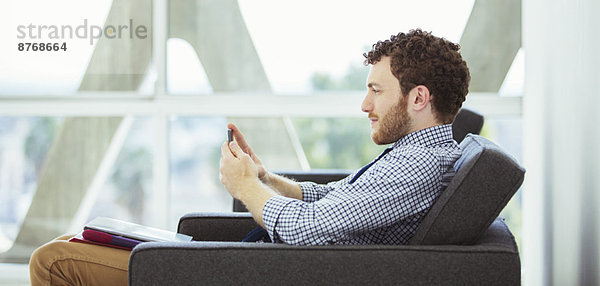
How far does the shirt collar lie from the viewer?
1713 mm

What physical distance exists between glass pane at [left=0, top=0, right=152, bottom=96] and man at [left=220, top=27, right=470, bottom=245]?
2.00 meters

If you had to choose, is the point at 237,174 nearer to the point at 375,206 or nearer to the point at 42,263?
the point at 375,206

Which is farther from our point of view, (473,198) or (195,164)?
(195,164)

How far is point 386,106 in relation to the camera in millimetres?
1756

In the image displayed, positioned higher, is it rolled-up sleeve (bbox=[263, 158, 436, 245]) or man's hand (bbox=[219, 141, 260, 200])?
man's hand (bbox=[219, 141, 260, 200])

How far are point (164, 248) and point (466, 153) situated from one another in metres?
0.81

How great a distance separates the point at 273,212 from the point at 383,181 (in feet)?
0.93

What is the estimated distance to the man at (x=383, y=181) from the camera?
151 centimetres

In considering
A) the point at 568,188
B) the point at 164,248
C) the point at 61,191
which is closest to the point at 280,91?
the point at 61,191

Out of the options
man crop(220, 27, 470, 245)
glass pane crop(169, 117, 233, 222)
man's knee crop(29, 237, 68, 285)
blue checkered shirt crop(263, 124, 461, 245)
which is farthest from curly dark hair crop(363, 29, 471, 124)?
glass pane crop(169, 117, 233, 222)

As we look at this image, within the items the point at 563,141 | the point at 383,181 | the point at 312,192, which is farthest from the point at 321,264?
the point at 563,141

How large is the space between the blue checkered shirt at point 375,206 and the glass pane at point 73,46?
7.21 ft

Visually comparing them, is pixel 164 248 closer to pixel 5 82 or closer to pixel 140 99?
pixel 140 99

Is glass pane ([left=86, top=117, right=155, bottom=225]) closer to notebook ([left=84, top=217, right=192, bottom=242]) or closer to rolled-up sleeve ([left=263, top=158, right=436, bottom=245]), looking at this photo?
notebook ([left=84, top=217, right=192, bottom=242])
